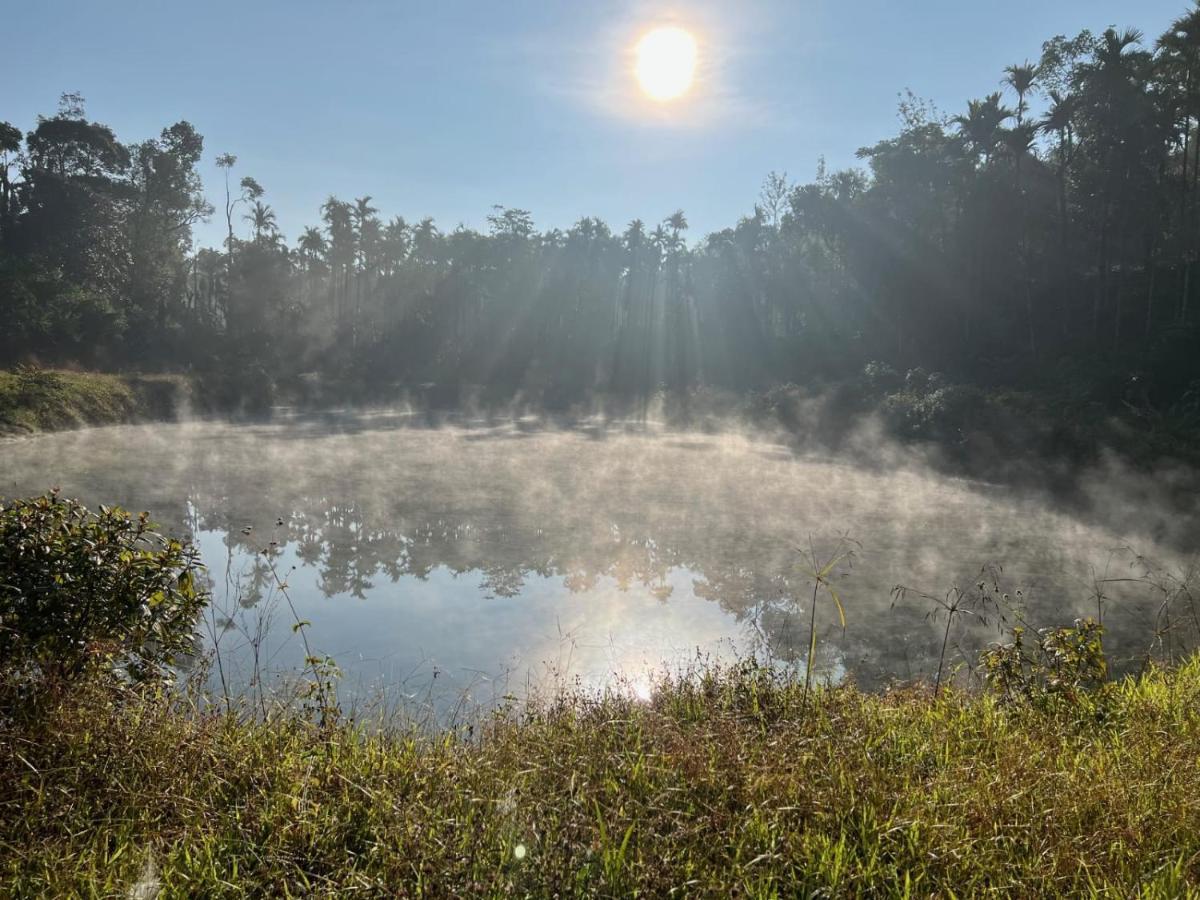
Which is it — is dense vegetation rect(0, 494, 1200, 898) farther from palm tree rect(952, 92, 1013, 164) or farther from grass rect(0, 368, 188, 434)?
palm tree rect(952, 92, 1013, 164)

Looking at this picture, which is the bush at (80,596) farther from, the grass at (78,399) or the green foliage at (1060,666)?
the grass at (78,399)

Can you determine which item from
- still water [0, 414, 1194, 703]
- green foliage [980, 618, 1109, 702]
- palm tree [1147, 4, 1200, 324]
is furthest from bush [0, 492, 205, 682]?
palm tree [1147, 4, 1200, 324]

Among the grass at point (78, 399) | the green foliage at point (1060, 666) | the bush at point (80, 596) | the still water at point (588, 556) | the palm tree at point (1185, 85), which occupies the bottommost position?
the still water at point (588, 556)

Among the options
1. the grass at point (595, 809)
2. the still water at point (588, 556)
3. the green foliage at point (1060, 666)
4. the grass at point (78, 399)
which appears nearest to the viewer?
the grass at point (595, 809)

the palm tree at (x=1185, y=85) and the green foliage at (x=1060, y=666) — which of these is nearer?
the green foliage at (x=1060, y=666)

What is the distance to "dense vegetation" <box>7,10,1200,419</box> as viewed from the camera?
29.0 meters

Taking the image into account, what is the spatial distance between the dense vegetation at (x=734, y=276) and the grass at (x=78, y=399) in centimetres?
572

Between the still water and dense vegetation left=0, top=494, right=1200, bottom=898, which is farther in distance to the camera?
the still water

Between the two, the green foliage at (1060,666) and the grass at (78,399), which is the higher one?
the grass at (78,399)

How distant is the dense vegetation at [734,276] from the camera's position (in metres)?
29.0

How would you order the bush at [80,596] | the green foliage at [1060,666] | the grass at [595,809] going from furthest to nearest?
the green foliage at [1060,666] < the bush at [80,596] < the grass at [595,809]

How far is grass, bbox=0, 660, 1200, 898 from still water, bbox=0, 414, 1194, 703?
116 cm

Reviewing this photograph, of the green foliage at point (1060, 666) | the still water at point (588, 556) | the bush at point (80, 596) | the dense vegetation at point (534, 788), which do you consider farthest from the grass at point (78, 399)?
the green foliage at point (1060, 666)

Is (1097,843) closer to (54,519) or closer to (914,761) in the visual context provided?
(914,761)
